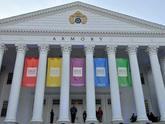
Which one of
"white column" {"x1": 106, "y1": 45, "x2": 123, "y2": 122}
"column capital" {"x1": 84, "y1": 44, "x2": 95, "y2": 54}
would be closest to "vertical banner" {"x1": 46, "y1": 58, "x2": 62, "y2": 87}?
"column capital" {"x1": 84, "y1": 44, "x2": 95, "y2": 54}

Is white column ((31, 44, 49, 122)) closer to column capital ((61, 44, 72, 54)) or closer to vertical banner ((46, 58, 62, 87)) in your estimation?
vertical banner ((46, 58, 62, 87))

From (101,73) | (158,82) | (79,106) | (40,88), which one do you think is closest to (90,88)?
(101,73)

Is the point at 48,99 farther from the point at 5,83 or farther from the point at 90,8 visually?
the point at 90,8

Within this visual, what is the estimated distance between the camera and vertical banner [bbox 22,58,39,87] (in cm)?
1577

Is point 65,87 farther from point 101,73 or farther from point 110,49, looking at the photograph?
point 110,49

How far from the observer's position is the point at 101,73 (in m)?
16.5

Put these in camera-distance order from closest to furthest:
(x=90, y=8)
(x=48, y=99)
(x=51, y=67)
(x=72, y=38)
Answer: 1. (x=51, y=67)
2. (x=72, y=38)
3. (x=90, y=8)
4. (x=48, y=99)

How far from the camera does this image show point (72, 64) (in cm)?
1692

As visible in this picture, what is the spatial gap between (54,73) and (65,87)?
1.76 meters

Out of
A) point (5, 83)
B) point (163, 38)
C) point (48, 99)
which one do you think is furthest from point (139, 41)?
point (5, 83)

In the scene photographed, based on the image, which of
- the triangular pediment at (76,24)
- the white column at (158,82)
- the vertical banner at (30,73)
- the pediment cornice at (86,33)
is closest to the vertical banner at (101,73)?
the pediment cornice at (86,33)

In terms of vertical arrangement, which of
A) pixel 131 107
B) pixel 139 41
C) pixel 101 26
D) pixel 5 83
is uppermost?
pixel 101 26

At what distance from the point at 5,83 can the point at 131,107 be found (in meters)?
16.3

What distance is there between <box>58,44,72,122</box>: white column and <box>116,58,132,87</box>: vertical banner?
496cm
